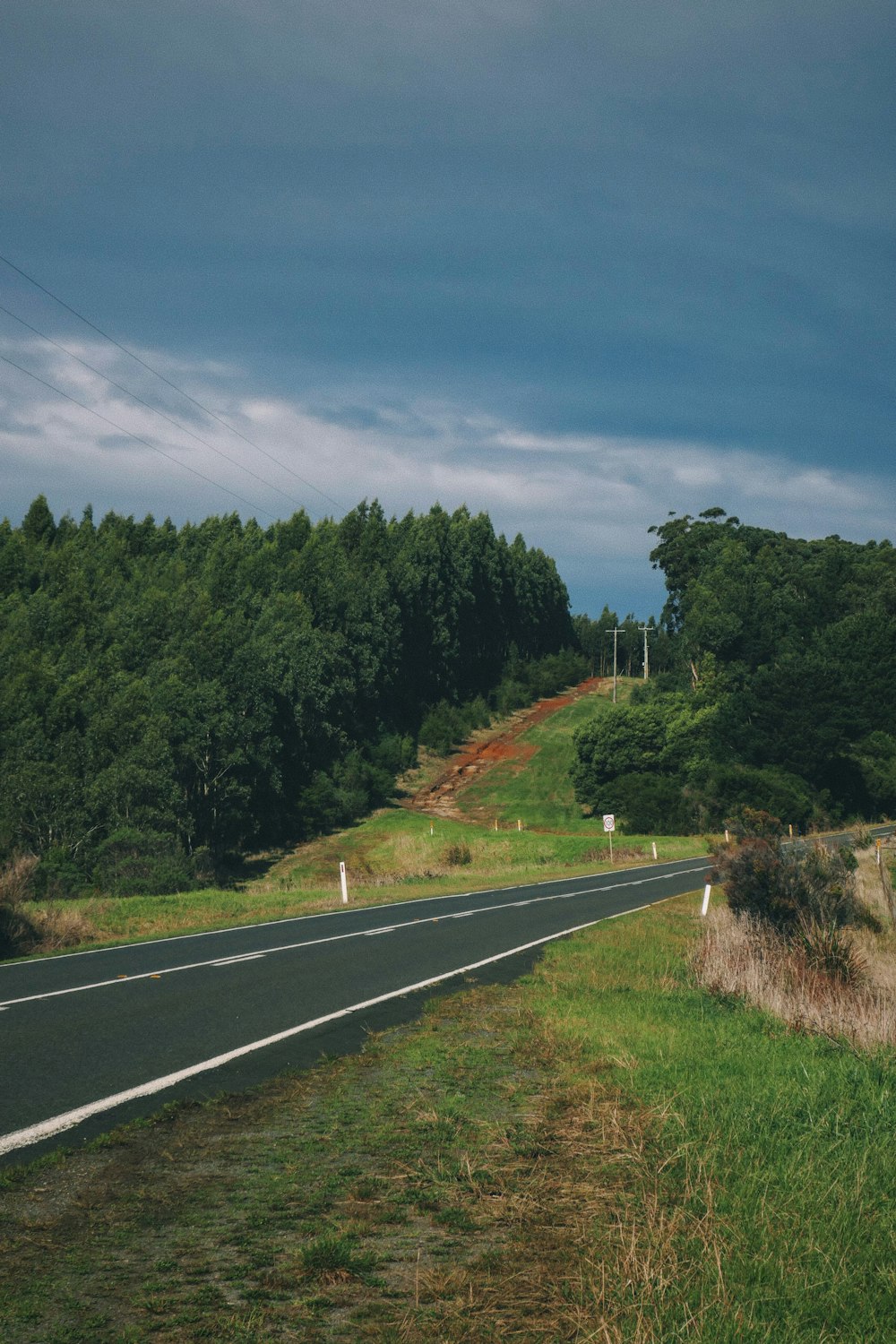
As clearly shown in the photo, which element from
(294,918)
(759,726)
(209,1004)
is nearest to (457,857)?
(294,918)

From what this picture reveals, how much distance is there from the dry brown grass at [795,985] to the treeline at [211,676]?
85.8ft

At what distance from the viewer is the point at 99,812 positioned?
5388 centimetres

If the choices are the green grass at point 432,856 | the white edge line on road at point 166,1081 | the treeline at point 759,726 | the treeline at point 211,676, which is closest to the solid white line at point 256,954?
the white edge line on road at point 166,1081

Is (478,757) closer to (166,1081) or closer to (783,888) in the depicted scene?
(783,888)

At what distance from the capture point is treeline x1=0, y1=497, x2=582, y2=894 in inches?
2117

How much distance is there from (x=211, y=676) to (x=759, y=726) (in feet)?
135

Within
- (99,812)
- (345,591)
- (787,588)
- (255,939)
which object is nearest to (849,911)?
(255,939)

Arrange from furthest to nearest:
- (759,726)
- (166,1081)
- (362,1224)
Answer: (759,726)
(166,1081)
(362,1224)

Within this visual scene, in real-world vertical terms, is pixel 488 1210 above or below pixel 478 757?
below

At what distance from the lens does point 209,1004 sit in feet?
38.5

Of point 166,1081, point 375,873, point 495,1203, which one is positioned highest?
Result: point 495,1203

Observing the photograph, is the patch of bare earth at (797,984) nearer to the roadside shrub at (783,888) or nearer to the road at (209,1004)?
the roadside shrub at (783,888)

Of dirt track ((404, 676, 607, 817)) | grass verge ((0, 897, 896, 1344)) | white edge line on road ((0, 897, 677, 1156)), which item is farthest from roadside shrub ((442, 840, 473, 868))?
grass verge ((0, 897, 896, 1344))

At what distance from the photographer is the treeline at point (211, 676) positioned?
176 feet
